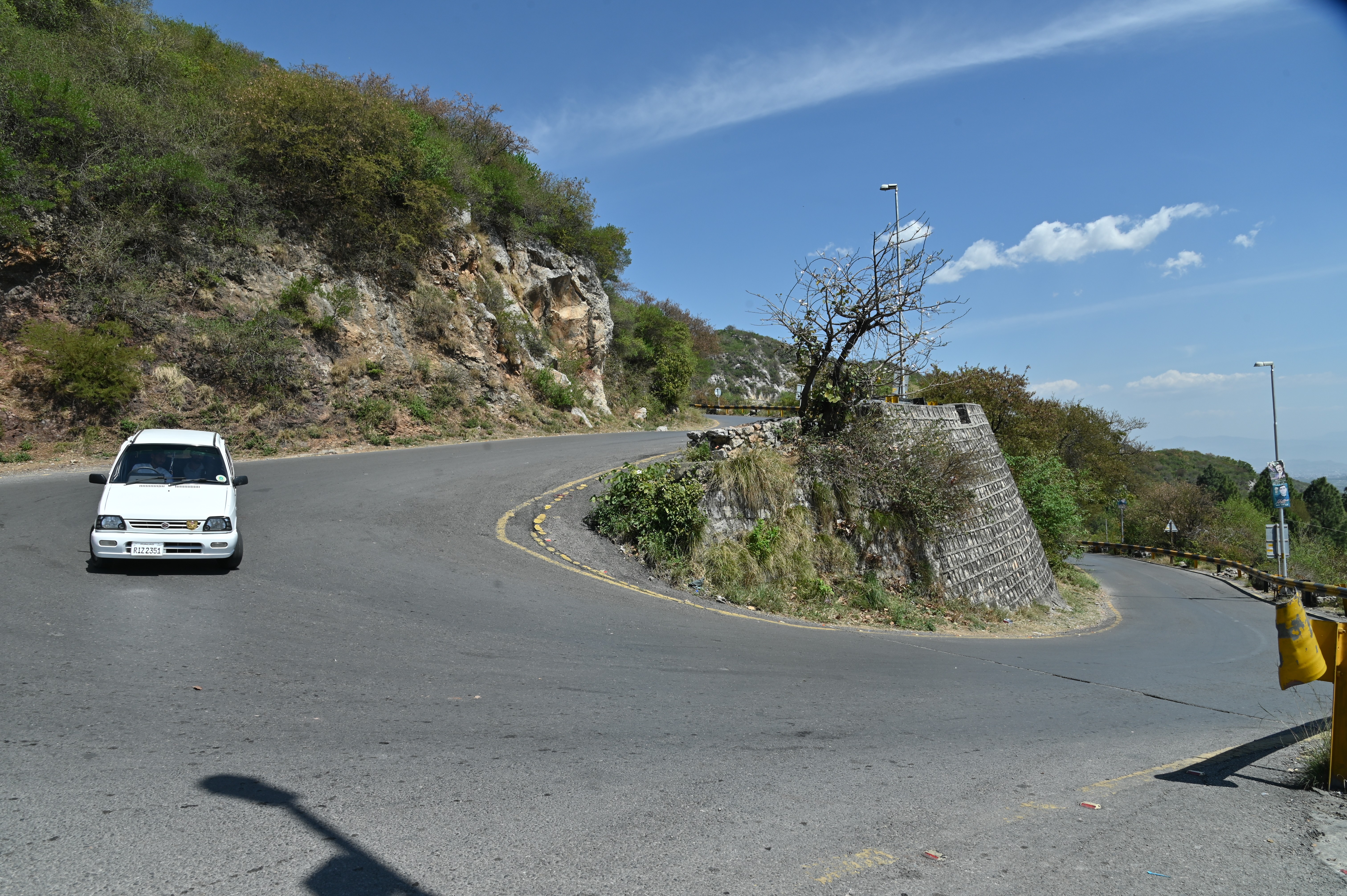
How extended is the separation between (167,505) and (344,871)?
7448 mm

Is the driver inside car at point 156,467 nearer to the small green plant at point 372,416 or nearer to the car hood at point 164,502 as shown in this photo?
the car hood at point 164,502

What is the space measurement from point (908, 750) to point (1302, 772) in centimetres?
236

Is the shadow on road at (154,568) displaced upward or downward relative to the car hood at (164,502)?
downward

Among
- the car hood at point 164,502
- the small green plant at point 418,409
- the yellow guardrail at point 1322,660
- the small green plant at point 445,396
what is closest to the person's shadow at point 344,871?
the yellow guardrail at point 1322,660

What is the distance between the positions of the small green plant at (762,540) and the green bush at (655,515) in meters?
0.95

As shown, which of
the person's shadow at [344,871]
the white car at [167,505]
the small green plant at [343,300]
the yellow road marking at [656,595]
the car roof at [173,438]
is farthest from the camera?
the small green plant at [343,300]

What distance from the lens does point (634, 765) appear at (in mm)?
4648

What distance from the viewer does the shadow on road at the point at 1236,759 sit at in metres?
4.78

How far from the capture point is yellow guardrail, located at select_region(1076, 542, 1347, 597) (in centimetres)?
2055

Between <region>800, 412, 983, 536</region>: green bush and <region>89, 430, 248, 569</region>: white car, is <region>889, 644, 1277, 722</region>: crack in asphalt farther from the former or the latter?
<region>89, 430, 248, 569</region>: white car

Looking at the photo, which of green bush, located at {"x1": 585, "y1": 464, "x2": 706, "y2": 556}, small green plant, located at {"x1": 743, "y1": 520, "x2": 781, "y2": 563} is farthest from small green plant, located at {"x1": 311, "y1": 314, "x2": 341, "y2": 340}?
small green plant, located at {"x1": 743, "y1": 520, "x2": 781, "y2": 563}

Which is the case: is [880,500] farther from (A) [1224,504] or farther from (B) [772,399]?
(B) [772,399]

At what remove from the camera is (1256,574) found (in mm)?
29453

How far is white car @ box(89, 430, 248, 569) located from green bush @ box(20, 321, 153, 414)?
38.3 feet
